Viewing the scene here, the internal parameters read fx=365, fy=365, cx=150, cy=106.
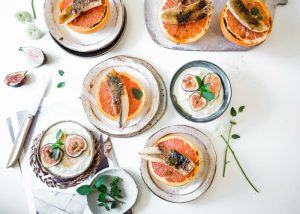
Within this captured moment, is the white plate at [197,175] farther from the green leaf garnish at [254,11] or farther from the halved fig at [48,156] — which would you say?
the green leaf garnish at [254,11]

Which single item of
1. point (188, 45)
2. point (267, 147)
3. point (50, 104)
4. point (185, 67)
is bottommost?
point (267, 147)

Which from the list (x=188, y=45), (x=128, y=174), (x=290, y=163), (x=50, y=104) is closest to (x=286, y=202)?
(x=290, y=163)

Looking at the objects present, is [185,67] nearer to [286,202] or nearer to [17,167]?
[286,202]


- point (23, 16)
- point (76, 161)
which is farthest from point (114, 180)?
point (23, 16)

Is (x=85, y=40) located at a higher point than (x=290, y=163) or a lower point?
higher

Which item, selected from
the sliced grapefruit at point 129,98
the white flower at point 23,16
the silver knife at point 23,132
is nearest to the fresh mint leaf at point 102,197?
the sliced grapefruit at point 129,98

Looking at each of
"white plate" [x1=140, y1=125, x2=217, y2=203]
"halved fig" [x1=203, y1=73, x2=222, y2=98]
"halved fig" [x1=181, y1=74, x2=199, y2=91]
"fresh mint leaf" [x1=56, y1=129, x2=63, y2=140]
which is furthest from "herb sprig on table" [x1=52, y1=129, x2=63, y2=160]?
"halved fig" [x1=203, y1=73, x2=222, y2=98]

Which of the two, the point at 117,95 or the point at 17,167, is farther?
the point at 17,167
